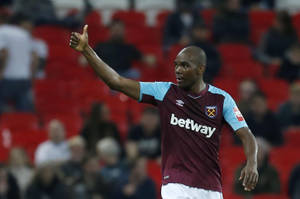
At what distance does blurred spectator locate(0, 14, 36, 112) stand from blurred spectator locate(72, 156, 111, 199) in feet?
6.57

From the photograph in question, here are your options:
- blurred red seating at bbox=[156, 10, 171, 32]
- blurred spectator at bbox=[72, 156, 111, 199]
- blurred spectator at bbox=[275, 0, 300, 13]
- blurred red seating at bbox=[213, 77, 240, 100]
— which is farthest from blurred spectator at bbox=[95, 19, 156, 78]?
blurred spectator at bbox=[275, 0, 300, 13]

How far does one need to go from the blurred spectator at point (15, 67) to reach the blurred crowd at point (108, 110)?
1cm

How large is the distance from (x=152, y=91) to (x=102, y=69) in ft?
1.48

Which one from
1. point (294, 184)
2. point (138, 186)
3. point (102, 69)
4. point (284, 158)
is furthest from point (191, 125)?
point (284, 158)

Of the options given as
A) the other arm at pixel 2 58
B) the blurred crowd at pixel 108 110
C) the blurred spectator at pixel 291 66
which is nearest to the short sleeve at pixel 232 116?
the blurred crowd at pixel 108 110

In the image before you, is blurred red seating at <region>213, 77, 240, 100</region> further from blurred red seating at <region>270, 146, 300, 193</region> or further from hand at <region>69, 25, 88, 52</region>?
hand at <region>69, 25, 88, 52</region>

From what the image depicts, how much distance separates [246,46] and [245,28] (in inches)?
13.0

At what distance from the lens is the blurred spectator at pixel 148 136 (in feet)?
40.3

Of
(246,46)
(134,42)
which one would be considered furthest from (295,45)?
(134,42)

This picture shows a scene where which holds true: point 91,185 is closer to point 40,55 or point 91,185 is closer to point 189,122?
point 40,55

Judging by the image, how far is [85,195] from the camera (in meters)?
11.4

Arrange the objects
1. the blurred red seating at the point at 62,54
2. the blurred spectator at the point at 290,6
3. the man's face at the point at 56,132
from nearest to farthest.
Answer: the man's face at the point at 56,132
the blurred red seating at the point at 62,54
the blurred spectator at the point at 290,6

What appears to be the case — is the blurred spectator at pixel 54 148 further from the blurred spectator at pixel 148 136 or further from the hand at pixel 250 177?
the hand at pixel 250 177

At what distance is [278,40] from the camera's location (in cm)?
1522
